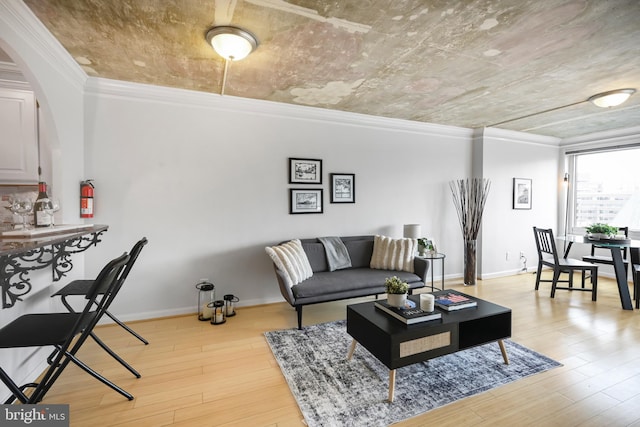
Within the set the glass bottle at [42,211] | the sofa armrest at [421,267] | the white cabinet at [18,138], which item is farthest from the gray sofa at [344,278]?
the white cabinet at [18,138]

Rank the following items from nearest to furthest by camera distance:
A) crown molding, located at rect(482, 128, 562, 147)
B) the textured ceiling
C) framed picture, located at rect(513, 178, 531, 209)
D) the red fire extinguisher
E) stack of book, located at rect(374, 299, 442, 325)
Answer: the textured ceiling → stack of book, located at rect(374, 299, 442, 325) → the red fire extinguisher → crown molding, located at rect(482, 128, 562, 147) → framed picture, located at rect(513, 178, 531, 209)

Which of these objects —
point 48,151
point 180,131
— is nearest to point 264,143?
point 180,131

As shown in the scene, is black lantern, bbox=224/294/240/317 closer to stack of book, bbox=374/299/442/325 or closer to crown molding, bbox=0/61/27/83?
stack of book, bbox=374/299/442/325

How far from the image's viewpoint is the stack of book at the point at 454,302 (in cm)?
231

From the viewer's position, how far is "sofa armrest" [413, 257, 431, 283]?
344 cm

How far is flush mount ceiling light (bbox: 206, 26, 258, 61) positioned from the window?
626 cm

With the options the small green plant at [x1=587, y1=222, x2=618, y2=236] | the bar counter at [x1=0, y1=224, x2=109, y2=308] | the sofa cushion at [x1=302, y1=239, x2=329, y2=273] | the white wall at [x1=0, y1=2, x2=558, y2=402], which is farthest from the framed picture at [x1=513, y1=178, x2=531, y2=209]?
the bar counter at [x1=0, y1=224, x2=109, y2=308]

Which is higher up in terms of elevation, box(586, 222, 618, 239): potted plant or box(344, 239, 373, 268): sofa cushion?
box(586, 222, 618, 239): potted plant

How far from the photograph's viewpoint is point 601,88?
3145 mm

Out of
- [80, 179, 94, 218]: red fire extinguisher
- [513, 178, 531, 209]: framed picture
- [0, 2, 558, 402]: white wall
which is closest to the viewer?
[0, 2, 558, 402]: white wall

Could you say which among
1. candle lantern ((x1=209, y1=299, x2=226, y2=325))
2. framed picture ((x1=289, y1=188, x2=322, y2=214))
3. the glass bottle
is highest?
framed picture ((x1=289, y1=188, x2=322, y2=214))

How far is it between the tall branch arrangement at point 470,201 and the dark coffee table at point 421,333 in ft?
8.27

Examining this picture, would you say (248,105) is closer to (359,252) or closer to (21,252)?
(359,252)

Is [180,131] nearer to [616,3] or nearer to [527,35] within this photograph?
[527,35]
